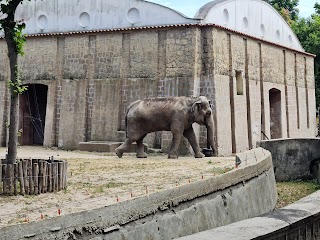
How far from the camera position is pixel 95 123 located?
21438 mm

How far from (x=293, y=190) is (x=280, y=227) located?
8671 millimetres

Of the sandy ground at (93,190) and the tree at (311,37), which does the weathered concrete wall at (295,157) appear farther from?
the tree at (311,37)

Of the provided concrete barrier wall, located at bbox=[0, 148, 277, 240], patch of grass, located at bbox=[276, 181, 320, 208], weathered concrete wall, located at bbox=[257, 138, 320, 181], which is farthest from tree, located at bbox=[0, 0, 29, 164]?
weathered concrete wall, located at bbox=[257, 138, 320, 181]

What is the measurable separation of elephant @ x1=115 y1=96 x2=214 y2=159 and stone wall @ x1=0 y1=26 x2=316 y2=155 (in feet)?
8.92

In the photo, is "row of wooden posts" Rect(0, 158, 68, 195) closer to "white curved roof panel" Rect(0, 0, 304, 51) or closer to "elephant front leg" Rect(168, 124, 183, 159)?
"elephant front leg" Rect(168, 124, 183, 159)

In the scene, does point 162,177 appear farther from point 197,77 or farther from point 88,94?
point 88,94

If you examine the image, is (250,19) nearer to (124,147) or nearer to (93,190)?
(124,147)

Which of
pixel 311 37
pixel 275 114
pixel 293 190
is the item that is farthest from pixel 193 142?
pixel 311 37

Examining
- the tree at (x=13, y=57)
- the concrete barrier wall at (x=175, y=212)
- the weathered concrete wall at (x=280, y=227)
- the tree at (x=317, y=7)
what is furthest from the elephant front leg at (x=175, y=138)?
the tree at (x=317, y=7)

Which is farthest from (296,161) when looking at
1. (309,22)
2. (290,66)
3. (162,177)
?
(309,22)

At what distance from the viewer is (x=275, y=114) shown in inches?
1002

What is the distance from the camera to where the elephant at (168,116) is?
1670cm

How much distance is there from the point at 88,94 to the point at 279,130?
9.96m

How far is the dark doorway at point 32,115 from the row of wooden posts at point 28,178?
16.0 m
